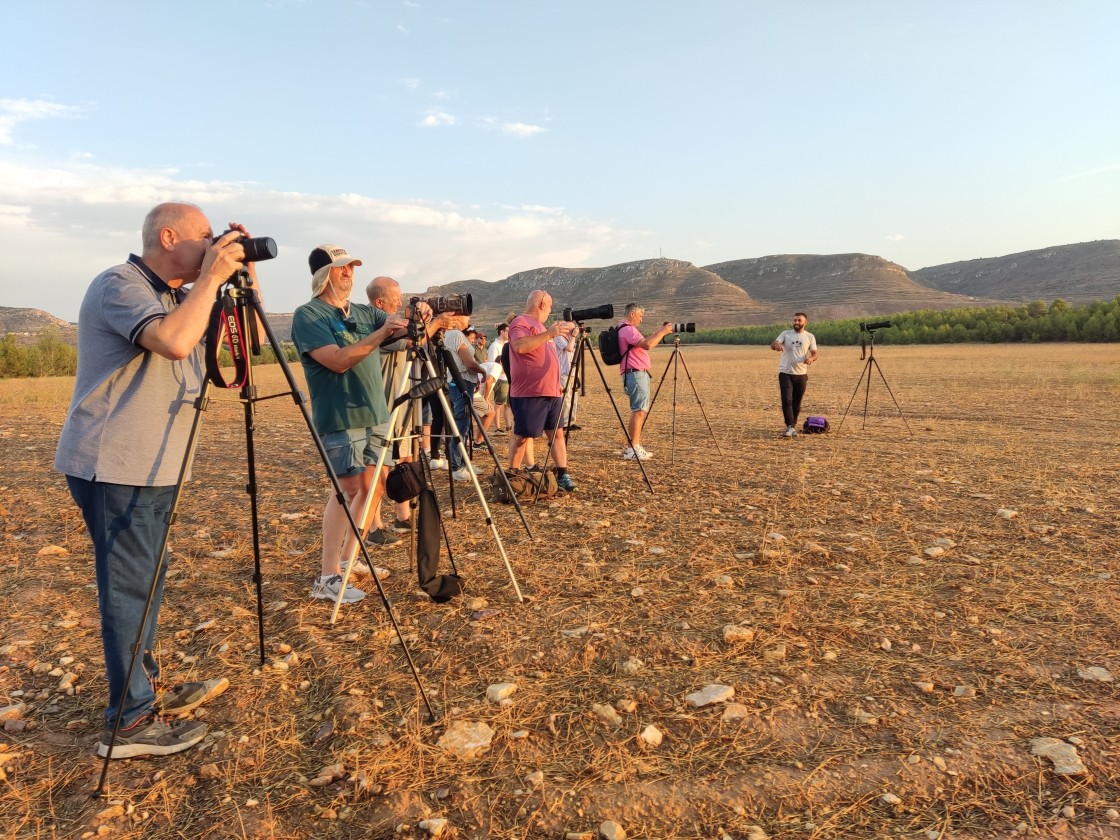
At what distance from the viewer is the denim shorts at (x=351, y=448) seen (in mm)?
4398

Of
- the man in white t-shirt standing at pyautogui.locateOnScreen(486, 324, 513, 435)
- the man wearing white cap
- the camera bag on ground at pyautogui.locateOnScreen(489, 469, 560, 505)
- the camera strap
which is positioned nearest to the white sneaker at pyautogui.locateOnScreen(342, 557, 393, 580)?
the man wearing white cap

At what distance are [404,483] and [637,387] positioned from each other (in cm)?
580

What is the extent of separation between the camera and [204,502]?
24.8ft

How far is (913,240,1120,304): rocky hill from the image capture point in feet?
374

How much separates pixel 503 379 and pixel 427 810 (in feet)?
28.5

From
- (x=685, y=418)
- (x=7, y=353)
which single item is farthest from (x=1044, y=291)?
(x=7, y=353)

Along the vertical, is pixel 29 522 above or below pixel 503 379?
below

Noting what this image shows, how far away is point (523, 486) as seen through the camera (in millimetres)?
7426

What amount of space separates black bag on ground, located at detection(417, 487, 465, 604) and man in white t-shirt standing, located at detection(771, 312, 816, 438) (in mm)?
8807

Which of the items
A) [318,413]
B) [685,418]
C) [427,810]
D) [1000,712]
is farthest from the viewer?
[685,418]

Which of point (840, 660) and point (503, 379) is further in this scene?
point (503, 379)

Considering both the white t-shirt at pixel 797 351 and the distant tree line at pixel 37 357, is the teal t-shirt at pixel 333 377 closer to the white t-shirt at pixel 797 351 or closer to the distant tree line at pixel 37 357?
the white t-shirt at pixel 797 351

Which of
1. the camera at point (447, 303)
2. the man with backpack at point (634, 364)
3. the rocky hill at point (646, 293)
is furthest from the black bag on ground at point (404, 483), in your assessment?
the rocky hill at point (646, 293)

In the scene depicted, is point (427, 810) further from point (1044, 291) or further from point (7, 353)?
point (1044, 291)
